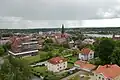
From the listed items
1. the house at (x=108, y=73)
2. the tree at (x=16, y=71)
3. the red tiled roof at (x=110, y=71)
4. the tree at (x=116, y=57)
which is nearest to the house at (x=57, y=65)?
the tree at (x=116, y=57)

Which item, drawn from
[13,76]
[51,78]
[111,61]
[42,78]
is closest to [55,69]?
[42,78]

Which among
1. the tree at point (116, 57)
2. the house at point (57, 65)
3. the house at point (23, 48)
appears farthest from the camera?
the house at point (23, 48)

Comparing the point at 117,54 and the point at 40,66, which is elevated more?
the point at 117,54

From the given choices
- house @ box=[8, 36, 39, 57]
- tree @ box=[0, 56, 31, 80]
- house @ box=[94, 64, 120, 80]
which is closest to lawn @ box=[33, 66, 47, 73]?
tree @ box=[0, 56, 31, 80]

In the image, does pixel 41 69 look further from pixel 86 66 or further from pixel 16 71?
pixel 16 71

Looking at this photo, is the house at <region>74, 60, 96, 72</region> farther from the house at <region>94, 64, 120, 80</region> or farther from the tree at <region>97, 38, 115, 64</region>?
the house at <region>94, 64, 120, 80</region>

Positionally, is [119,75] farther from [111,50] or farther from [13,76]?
[13,76]

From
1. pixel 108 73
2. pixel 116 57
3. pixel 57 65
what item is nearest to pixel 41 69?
pixel 57 65

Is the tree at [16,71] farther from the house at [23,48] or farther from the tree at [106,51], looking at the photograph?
the house at [23,48]

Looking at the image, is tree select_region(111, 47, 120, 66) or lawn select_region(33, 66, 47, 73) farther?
lawn select_region(33, 66, 47, 73)

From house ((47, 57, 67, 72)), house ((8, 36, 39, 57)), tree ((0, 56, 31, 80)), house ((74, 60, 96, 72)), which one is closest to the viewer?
tree ((0, 56, 31, 80))

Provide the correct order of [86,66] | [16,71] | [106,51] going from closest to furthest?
[16,71] → [86,66] → [106,51]
